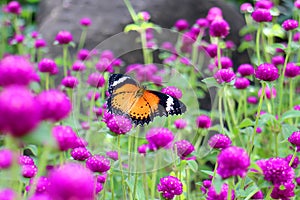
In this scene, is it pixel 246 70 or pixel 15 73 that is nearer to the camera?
pixel 15 73

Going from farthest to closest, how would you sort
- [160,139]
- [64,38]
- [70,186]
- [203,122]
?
[64,38] < [203,122] < [160,139] < [70,186]

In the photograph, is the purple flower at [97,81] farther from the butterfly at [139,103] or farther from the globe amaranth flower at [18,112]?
the globe amaranth flower at [18,112]

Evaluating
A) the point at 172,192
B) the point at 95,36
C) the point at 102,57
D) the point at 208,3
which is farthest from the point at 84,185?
the point at 208,3

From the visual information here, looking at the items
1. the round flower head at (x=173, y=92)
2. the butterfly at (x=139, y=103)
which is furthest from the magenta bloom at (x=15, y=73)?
the round flower head at (x=173, y=92)

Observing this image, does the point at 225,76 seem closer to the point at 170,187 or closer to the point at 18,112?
the point at 170,187

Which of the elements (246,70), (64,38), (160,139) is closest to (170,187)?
(160,139)

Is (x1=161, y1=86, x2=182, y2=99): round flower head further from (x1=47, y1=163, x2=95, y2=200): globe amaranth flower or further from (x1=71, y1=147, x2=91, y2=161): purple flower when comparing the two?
(x1=47, y1=163, x2=95, y2=200): globe amaranth flower

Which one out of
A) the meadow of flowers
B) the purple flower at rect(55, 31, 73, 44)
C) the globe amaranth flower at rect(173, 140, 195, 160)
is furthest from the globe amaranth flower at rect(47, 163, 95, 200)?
the purple flower at rect(55, 31, 73, 44)
